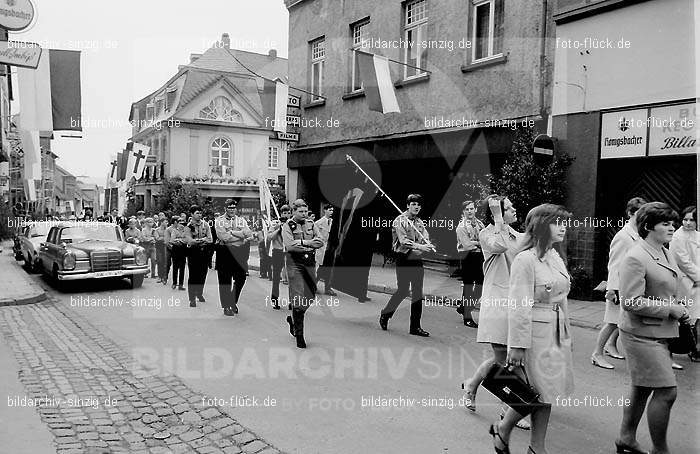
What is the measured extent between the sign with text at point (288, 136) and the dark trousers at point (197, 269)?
8.85 m

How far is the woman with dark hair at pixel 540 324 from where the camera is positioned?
3705 millimetres

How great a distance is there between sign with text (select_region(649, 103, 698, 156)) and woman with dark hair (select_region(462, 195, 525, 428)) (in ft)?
20.3

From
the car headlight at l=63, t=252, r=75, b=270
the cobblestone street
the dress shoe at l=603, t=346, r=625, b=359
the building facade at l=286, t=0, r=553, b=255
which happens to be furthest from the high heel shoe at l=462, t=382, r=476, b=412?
the car headlight at l=63, t=252, r=75, b=270

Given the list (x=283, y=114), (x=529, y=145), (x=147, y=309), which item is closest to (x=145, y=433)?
(x=147, y=309)

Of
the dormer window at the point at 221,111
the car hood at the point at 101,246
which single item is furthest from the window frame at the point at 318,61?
the dormer window at the point at 221,111

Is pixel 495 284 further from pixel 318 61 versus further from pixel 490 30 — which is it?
pixel 318 61

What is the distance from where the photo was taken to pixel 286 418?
4695 mm

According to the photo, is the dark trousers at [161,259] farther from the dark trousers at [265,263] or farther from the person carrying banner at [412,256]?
the person carrying banner at [412,256]

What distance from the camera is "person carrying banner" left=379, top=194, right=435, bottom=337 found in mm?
7758

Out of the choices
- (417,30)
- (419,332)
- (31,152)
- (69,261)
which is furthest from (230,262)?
(31,152)

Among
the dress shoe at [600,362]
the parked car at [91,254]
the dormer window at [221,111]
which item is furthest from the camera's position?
the dormer window at [221,111]

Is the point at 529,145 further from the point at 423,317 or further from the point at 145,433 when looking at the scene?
the point at 145,433

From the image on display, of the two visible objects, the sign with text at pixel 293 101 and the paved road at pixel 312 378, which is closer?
the paved road at pixel 312 378

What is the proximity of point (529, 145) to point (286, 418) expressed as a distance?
837cm
